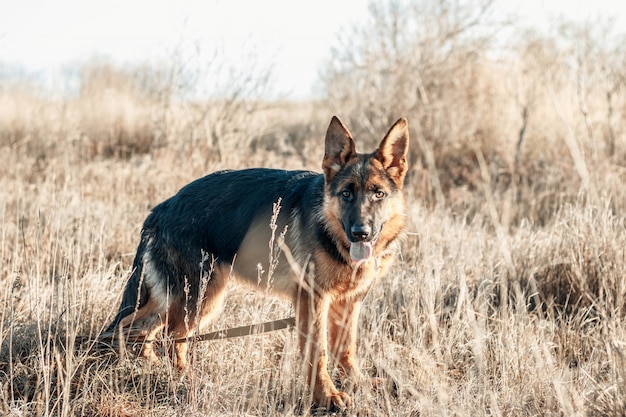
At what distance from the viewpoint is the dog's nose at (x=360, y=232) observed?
3754mm

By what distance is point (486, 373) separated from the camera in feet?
13.5

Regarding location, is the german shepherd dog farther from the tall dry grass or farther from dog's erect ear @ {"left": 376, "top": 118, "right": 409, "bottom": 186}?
the tall dry grass

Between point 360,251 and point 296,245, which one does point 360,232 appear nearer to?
point 360,251

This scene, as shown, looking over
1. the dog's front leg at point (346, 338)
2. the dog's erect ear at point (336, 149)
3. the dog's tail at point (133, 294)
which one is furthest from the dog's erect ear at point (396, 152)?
the dog's tail at point (133, 294)

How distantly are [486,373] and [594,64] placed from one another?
7.84 meters

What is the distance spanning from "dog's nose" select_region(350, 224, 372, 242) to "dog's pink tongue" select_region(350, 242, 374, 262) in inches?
2.4

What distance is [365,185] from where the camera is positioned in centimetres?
401

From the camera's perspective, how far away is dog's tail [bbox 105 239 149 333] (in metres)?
4.20

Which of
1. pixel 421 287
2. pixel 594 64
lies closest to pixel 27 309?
pixel 421 287

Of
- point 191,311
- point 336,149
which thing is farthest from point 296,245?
point 191,311

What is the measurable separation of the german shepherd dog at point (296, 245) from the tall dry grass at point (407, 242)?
23 centimetres

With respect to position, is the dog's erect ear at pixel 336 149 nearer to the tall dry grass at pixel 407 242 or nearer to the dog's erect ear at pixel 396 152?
the dog's erect ear at pixel 396 152

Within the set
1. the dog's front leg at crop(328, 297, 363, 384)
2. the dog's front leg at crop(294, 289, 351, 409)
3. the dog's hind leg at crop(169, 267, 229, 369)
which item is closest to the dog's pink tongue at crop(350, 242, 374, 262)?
the dog's front leg at crop(294, 289, 351, 409)

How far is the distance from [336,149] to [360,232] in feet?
2.26
